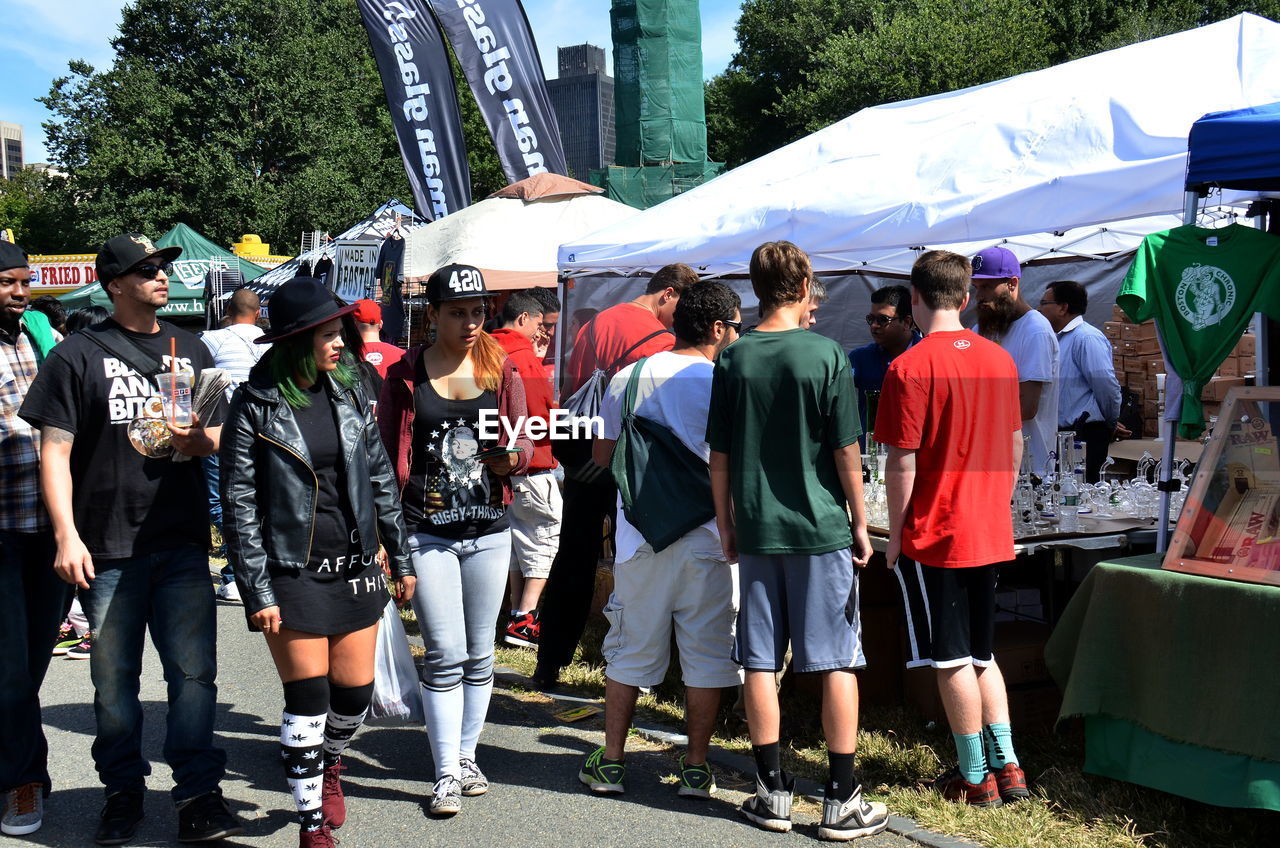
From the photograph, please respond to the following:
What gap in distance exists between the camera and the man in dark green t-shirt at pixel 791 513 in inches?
149

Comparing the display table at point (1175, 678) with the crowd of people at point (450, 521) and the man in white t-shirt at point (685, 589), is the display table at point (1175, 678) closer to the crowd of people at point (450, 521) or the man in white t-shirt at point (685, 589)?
the crowd of people at point (450, 521)

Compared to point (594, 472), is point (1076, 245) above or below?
above

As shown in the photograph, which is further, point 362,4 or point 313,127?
point 313,127

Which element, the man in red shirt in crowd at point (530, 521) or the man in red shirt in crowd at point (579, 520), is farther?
the man in red shirt in crowd at point (530, 521)

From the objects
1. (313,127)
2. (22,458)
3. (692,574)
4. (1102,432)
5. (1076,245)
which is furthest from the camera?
(313,127)

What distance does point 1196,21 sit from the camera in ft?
95.4

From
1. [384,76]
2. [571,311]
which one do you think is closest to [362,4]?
[384,76]

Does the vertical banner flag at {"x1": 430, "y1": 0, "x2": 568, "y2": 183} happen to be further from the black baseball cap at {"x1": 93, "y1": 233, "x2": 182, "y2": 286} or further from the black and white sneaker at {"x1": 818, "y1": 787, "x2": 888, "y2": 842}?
the black and white sneaker at {"x1": 818, "y1": 787, "x2": 888, "y2": 842}

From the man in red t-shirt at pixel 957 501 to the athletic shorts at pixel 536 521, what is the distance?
3.00 m

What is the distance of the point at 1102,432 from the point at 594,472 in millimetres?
3328

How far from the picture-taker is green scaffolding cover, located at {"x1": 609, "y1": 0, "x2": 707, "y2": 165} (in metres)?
32.9

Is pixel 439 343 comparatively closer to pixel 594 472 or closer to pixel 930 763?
pixel 594 472

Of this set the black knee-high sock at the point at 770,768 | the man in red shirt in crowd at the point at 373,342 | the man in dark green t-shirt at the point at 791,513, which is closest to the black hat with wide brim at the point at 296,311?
the man in dark green t-shirt at the point at 791,513

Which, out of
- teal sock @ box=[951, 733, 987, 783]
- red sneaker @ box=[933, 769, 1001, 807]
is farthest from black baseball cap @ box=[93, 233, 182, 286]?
red sneaker @ box=[933, 769, 1001, 807]
